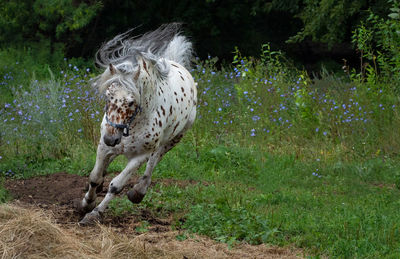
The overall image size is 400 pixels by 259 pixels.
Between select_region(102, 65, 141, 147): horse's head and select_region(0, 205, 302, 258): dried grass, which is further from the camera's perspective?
select_region(102, 65, 141, 147): horse's head

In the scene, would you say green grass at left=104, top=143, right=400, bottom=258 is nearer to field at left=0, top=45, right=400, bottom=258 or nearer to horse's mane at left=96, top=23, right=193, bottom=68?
field at left=0, top=45, right=400, bottom=258

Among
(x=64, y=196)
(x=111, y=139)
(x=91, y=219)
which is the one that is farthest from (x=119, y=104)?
(x=64, y=196)

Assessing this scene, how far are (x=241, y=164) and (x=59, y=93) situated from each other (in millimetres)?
4194

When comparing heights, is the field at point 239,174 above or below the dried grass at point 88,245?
below

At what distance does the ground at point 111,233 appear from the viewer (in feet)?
17.4

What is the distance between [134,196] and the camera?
7.17 metres

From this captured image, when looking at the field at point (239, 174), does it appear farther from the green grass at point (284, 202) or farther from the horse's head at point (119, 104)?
the horse's head at point (119, 104)

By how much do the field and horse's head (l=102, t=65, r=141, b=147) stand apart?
3.34 ft

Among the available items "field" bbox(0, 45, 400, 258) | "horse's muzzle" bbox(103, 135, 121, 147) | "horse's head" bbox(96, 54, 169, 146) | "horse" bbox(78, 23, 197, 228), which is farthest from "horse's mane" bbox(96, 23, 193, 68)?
"field" bbox(0, 45, 400, 258)

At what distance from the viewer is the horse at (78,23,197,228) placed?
632cm

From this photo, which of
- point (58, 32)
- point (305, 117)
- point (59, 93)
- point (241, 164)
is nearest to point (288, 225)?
point (241, 164)

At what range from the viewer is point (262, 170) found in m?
9.68

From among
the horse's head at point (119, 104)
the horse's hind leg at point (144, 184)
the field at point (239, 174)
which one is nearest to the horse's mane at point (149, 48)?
the horse's head at point (119, 104)

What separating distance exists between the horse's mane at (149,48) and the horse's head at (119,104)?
44 centimetres
